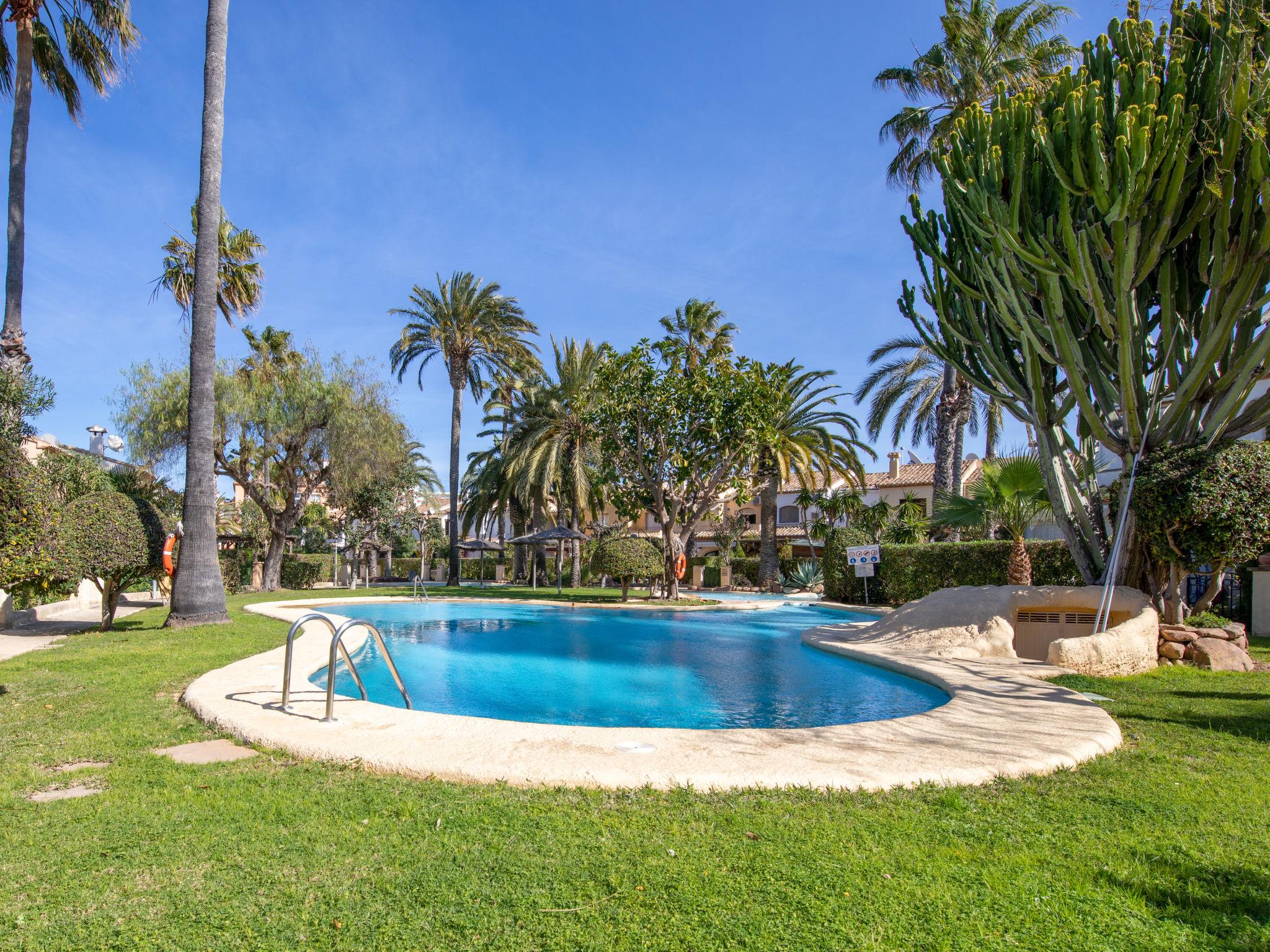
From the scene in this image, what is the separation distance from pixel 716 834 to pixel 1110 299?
10374 mm

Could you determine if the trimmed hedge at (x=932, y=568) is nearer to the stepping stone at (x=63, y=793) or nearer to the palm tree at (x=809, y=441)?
the palm tree at (x=809, y=441)

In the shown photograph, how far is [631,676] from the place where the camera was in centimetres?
1140

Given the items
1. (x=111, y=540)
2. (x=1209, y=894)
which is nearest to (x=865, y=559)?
(x=111, y=540)

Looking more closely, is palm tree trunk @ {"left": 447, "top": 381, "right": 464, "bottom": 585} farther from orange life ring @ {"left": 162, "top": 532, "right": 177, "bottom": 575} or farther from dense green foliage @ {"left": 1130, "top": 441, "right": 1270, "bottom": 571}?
dense green foliage @ {"left": 1130, "top": 441, "right": 1270, "bottom": 571}

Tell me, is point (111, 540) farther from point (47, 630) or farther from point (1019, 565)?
point (1019, 565)

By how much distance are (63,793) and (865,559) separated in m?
20.0

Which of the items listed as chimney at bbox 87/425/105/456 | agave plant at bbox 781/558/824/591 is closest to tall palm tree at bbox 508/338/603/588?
agave plant at bbox 781/558/824/591

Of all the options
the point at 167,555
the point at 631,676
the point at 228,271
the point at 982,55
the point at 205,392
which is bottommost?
the point at 631,676

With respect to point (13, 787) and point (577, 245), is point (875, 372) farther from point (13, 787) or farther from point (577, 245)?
point (13, 787)

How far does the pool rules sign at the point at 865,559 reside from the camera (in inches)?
843

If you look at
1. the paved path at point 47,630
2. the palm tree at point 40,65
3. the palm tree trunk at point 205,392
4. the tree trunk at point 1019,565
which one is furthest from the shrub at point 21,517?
the tree trunk at point 1019,565

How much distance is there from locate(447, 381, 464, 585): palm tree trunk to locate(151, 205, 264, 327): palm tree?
10.1 m

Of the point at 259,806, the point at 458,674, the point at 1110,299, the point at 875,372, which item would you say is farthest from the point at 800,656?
the point at 875,372

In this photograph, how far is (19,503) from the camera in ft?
21.9
